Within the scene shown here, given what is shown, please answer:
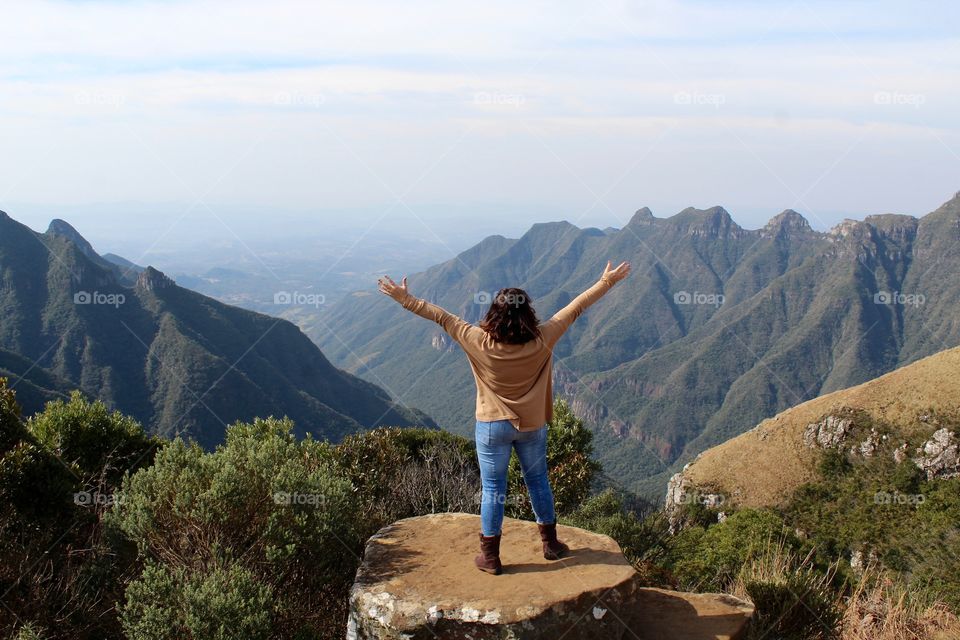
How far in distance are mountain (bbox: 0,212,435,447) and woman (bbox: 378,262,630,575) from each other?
82.8 m

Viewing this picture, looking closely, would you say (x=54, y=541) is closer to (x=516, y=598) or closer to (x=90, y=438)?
(x=90, y=438)

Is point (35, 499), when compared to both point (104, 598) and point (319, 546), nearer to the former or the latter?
point (104, 598)

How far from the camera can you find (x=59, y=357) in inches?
3841

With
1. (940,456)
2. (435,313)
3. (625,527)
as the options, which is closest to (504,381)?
(435,313)

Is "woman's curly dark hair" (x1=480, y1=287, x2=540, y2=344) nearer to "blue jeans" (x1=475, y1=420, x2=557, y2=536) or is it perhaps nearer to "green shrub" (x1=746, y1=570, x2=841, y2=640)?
"blue jeans" (x1=475, y1=420, x2=557, y2=536)

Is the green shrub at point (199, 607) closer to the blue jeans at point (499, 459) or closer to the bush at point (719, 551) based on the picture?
the blue jeans at point (499, 459)

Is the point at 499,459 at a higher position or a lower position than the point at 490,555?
higher

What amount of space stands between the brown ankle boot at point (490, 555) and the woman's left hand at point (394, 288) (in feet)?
7.75

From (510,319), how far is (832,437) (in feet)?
217

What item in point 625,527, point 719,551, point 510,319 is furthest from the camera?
point 719,551

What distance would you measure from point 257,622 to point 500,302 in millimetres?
3312

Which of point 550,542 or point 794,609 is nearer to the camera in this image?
point 550,542

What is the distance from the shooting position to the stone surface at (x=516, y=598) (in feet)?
18.5

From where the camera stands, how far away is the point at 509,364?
242 inches
